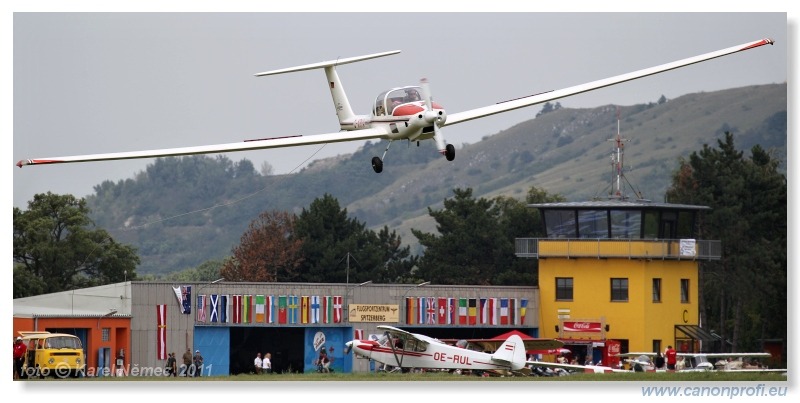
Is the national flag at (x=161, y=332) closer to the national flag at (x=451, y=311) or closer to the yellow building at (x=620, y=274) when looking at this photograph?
the national flag at (x=451, y=311)

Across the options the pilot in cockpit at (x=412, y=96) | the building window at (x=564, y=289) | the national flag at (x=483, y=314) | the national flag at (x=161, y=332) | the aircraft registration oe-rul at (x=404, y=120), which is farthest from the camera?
the building window at (x=564, y=289)

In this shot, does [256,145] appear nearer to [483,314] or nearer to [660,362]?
[660,362]

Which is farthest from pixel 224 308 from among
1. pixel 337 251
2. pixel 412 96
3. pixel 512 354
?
pixel 337 251

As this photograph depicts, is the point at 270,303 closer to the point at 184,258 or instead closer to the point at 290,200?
the point at 290,200

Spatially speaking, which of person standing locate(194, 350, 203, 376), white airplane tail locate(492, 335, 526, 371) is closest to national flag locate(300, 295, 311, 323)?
person standing locate(194, 350, 203, 376)

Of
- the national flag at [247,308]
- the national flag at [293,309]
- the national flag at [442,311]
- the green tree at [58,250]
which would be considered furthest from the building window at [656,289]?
the green tree at [58,250]

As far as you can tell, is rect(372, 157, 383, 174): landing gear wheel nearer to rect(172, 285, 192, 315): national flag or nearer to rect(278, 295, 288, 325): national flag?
rect(172, 285, 192, 315): national flag

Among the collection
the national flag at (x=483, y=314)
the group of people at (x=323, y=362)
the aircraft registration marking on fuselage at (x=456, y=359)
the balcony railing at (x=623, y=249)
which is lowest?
the group of people at (x=323, y=362)

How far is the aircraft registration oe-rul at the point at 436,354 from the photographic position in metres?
45.4

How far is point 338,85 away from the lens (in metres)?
43.9

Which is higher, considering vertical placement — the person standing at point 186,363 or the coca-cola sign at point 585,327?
the coca-cola sign at point 585,327

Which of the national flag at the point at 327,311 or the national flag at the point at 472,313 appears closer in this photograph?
the national flag at the point at 327,311

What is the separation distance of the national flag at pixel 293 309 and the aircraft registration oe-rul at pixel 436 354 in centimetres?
1005

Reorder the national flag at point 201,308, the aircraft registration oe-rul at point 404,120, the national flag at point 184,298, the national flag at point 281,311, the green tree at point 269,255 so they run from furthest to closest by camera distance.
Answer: the green tree at point 269,255, the national flag at point 281,311, the national flag at point 201,308, the national flag at point 184,298, the aircraft registration oe-rul at point 404,120
